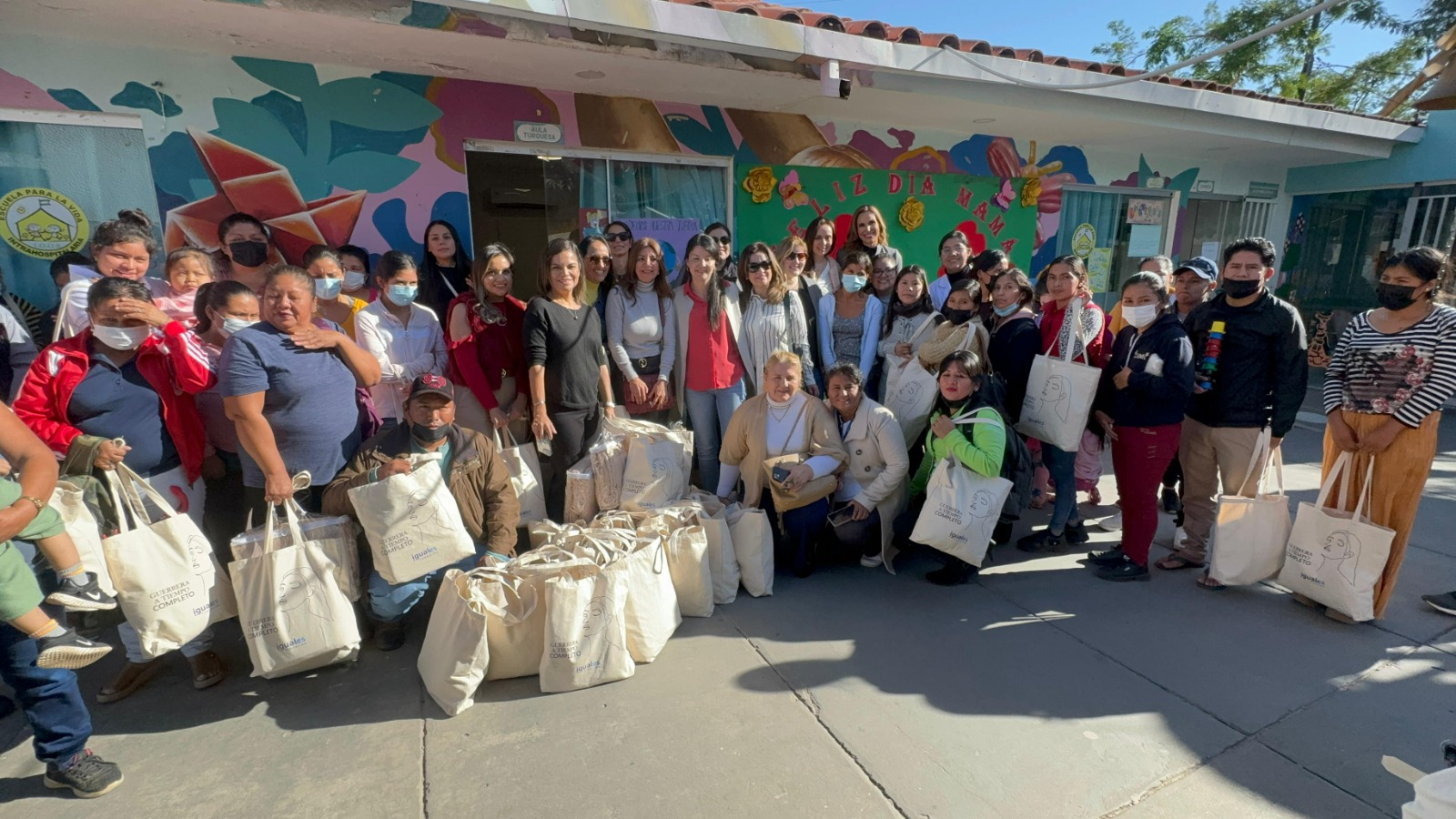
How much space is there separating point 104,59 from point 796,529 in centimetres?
491

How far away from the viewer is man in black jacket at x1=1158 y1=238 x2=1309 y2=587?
3535 mm

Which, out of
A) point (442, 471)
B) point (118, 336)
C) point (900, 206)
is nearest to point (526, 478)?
point (442, 471)

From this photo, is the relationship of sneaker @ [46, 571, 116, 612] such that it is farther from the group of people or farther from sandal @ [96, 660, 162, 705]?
sandal @ [96, 660, 162, 705]

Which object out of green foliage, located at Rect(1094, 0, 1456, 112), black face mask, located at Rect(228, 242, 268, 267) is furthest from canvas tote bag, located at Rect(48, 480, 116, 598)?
green foliage, located at Rect(1094, 0, 1456, 112)

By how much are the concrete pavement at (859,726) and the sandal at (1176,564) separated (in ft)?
1.47

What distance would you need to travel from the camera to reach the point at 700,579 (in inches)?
129

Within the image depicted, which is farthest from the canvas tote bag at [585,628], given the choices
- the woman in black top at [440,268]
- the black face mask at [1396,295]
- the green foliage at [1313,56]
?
the green foliage at [1313,56]

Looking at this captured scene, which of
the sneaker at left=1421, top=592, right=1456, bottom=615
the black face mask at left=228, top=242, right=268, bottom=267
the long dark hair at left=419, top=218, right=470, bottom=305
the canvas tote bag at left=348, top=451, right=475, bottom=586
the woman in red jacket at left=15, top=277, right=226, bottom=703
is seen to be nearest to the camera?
the woman in red jacket at left=15, top=277, right=226, bottom=703

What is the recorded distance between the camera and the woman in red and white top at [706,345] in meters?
4.18

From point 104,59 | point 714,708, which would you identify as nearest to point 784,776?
point 714,708

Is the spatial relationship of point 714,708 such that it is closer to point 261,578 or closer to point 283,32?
point 261,578

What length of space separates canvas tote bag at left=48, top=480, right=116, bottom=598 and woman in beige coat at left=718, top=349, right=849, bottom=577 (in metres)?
2.75

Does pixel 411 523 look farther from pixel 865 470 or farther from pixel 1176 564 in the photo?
pixel 1176 564

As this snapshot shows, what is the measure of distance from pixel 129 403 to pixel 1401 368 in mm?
5611
